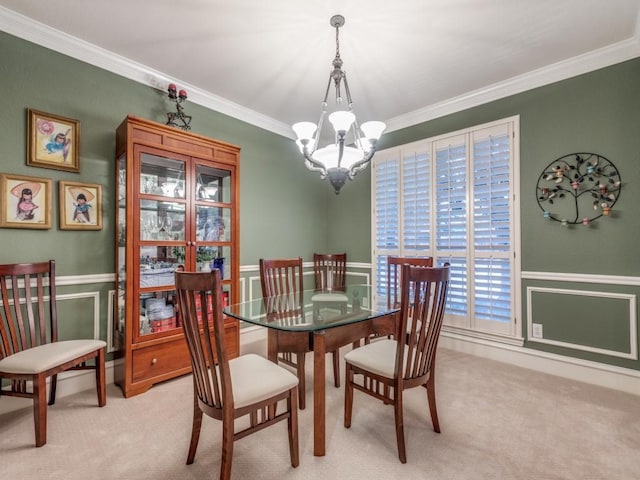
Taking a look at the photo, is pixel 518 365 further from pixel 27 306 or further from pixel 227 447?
pixel 27 306

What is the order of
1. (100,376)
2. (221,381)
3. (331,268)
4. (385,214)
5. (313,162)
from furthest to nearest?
1. (331,268)
2. (385,214)
3. (313,162)
4. (100,376)
5. (221,381)

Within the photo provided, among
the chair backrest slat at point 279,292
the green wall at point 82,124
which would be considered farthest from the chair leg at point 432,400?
the green wall at point 82,124

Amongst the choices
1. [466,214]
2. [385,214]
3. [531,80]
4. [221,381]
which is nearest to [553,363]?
[466,214]

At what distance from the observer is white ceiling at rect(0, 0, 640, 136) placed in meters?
1.99

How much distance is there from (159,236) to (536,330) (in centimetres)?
352

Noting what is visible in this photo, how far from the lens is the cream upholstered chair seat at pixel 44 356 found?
1.72 metres

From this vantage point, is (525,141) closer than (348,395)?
No

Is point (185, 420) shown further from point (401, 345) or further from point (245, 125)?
point (245, 125)

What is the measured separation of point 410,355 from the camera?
1.61 m

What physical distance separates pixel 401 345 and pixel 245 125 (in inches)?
121

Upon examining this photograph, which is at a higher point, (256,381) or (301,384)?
(256,381)

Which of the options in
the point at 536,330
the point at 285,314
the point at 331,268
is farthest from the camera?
the point at 331,268

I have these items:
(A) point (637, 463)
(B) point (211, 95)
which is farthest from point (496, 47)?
(A) point (637, 463)

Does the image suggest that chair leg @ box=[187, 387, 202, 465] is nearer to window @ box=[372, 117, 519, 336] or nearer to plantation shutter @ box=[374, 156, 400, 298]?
window @ box=[372, 117, 519, 336]
